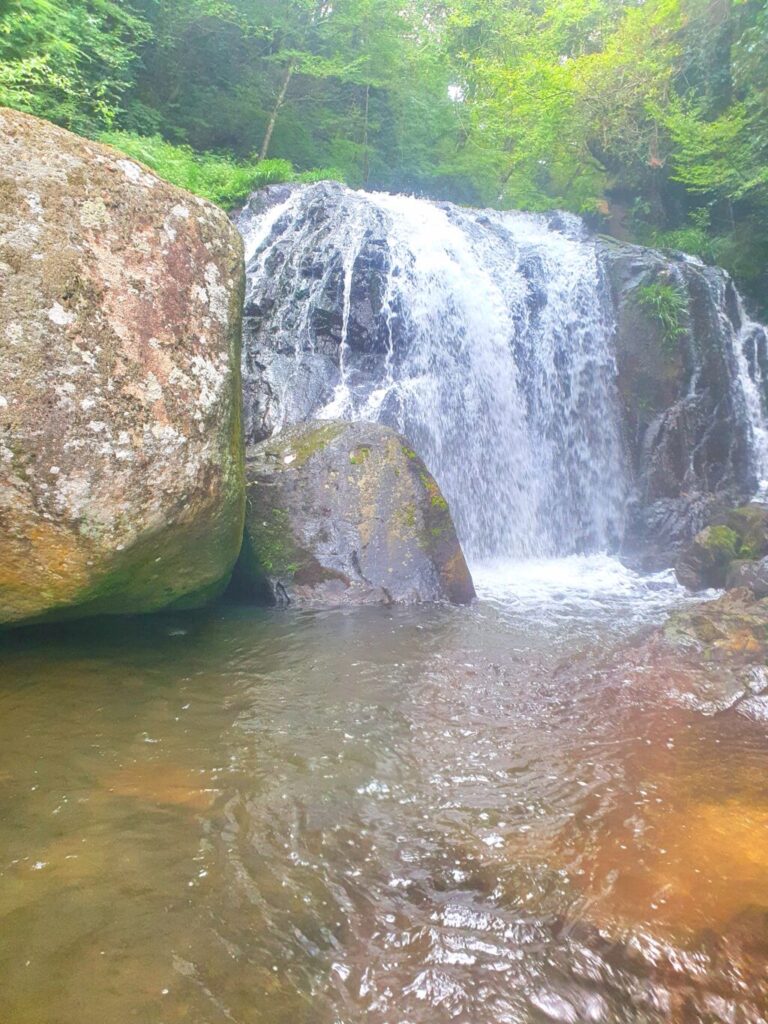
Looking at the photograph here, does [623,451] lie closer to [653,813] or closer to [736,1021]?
[653,813]

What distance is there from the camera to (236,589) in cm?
657

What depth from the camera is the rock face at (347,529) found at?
6488 mm

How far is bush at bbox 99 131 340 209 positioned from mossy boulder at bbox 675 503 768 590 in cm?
994

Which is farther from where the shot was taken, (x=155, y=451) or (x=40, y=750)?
(x=155, y=451)

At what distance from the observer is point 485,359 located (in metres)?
10.6

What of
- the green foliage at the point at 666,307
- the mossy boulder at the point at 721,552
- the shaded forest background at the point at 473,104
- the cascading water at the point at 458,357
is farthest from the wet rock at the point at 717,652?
the shaded forest background at the point at 473,104

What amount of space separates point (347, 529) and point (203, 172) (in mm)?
9364

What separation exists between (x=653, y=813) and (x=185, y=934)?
212 cm

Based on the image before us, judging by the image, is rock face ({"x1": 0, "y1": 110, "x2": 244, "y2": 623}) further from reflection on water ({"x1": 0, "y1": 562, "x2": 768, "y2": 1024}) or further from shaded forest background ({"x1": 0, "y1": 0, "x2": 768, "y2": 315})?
shaded forest background ({"x1": 0, "y1": 0, "x2": 768, "y2": 315})

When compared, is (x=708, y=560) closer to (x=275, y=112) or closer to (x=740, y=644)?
(x=740, y=644)

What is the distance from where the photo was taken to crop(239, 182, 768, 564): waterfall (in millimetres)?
9742

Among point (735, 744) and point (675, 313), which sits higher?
point (675, 313)

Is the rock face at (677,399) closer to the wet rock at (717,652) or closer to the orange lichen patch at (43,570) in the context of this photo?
the wet rock at (717,652)

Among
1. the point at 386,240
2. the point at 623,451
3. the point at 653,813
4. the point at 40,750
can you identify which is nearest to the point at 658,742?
the point at 653,813
